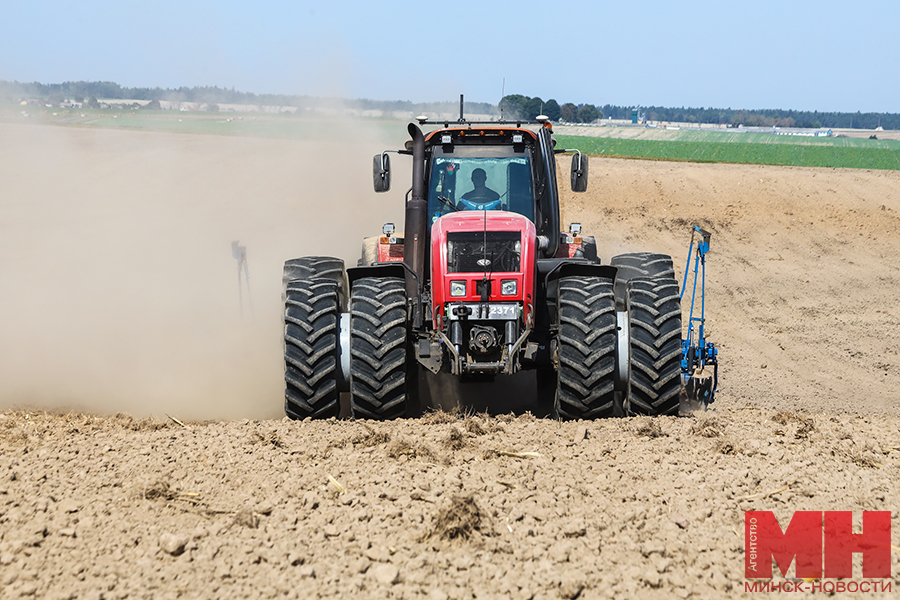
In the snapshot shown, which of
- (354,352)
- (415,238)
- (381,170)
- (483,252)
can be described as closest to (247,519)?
(354,352)

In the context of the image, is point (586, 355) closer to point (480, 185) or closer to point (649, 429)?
point (649, 429)

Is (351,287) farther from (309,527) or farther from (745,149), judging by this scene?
(745,149)

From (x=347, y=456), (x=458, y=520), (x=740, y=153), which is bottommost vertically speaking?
(x=347, y=456)

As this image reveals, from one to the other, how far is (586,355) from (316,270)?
3.55 meters

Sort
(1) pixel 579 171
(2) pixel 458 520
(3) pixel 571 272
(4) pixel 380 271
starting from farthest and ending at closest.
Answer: (1) pixel 579 171
(4) pixel 380 271
(3) pixel 571 272
(2) pixel 458 520

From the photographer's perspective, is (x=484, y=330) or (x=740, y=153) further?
(x=740, y=153)

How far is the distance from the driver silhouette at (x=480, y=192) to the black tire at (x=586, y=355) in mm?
1855

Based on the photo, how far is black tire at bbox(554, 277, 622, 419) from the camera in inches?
293

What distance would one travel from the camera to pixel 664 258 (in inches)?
376

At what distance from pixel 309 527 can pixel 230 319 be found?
8.85 metres

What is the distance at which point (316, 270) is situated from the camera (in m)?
9.39

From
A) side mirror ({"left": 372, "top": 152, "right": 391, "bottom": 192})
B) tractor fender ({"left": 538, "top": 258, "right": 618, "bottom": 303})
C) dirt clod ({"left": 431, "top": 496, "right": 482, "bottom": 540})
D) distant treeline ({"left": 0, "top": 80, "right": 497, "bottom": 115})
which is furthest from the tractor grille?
distant treeline ({"left": 0, "top": 80, "right": 497, "bottom": 115})

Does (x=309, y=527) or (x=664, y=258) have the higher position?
(x=664, y=258)

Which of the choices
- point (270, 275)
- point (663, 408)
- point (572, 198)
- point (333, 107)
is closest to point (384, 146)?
point (333, 107)
